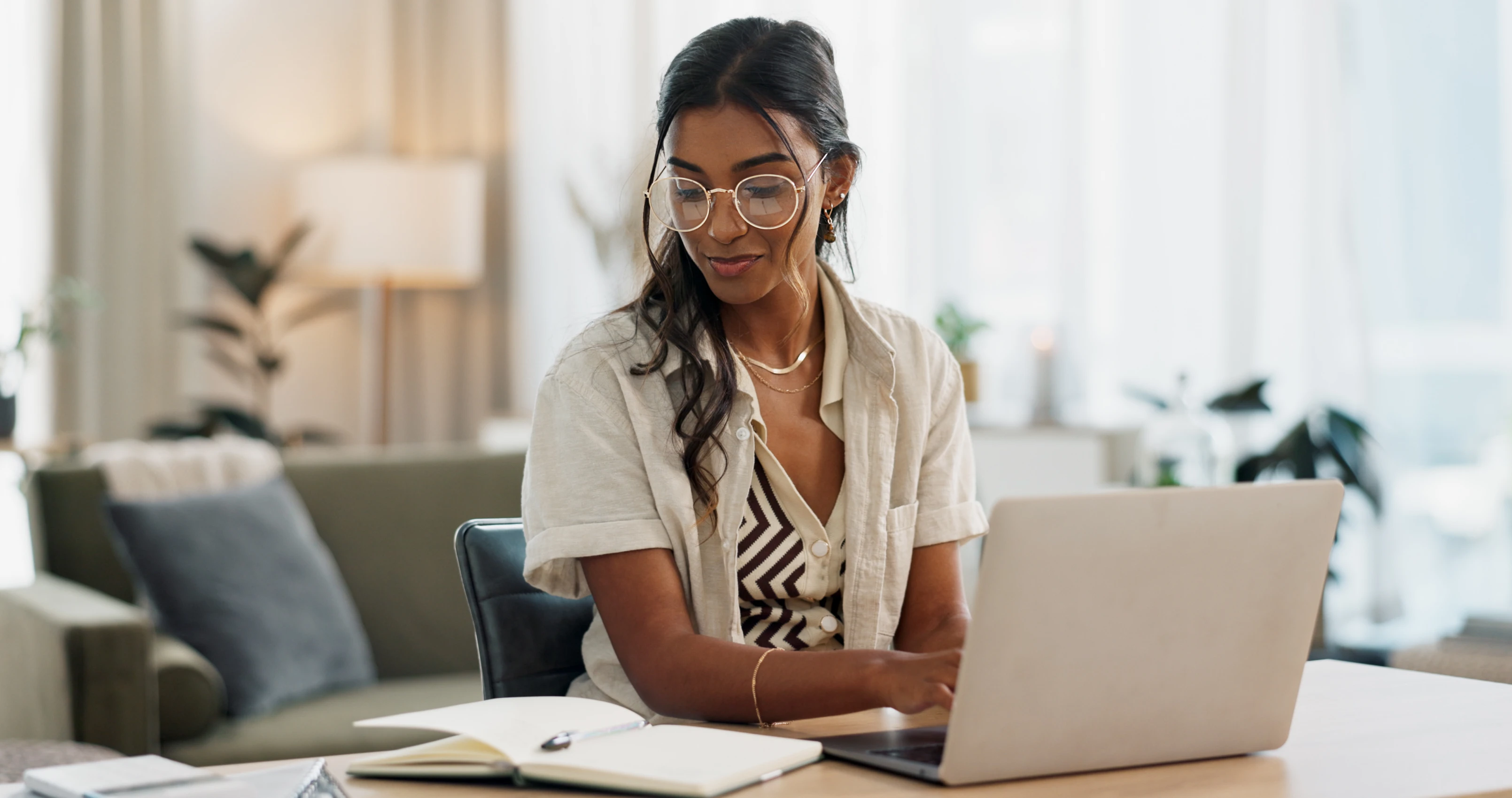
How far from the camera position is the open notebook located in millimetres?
872

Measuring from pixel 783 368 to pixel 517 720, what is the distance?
59 centimetres

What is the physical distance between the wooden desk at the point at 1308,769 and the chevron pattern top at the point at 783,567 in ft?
0.82

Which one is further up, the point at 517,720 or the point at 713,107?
the point at 713,107

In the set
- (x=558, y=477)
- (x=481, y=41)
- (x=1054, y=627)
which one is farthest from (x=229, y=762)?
(x=481, y=41)

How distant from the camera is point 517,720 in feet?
3.16

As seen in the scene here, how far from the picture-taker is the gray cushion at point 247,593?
2406 mm

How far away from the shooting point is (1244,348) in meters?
3.28

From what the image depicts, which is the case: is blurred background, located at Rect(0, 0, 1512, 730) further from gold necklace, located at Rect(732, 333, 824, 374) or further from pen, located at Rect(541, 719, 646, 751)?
pen, located at Rect(541, 719, 646, 751)

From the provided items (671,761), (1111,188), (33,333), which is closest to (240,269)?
(33,333)

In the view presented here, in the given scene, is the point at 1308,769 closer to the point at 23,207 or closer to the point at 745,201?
the point at 745,201

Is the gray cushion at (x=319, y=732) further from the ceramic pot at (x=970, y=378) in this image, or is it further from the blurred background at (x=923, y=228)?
the ceramic pot at (x=970, y=378)

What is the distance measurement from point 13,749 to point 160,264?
252 centimetres

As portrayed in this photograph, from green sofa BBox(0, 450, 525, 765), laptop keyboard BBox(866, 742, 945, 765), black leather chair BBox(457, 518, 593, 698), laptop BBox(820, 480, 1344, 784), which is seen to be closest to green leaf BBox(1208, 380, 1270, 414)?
green sofa BBox(0, 450, 525, 765)

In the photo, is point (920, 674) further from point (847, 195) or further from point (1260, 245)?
point (1260, 245)
